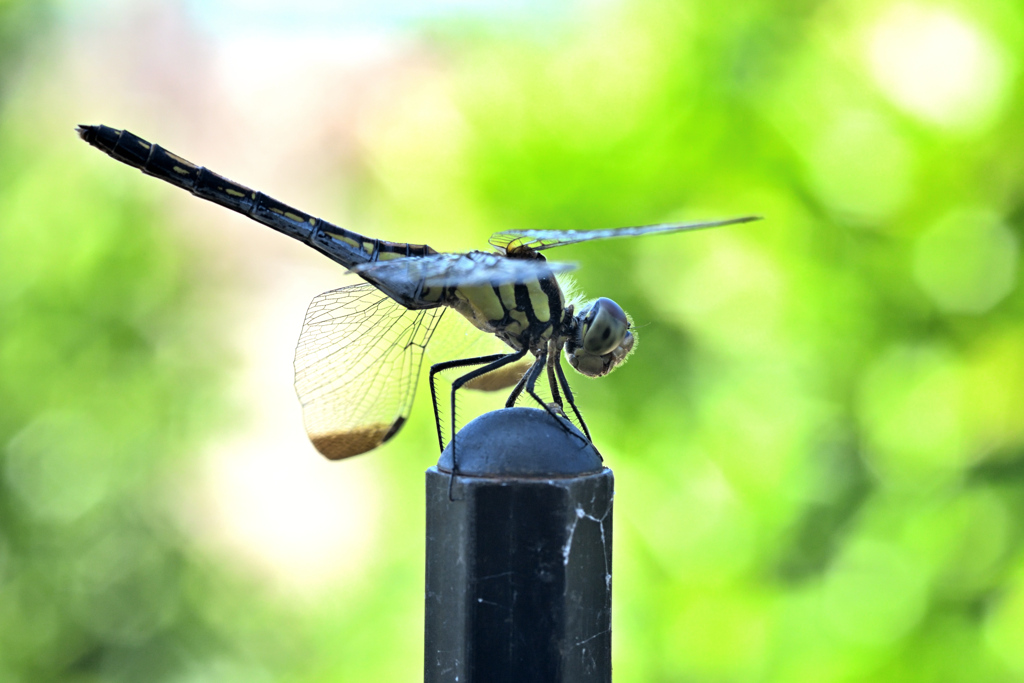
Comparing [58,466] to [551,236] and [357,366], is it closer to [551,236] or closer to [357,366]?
[357,366]

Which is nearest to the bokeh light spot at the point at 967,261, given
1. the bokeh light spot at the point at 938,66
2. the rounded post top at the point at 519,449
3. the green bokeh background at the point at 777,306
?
the green bokeh background at the point at 777,306

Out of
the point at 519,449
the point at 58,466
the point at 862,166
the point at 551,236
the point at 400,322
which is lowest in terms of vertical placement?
the point at 58,466

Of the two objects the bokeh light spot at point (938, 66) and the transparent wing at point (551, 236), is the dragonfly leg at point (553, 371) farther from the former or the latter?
the bokeh light spot at point (938, 66)

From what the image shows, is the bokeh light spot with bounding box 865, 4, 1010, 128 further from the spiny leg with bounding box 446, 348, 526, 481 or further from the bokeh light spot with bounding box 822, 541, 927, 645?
the spiny leg with bounding box 446, 348, 526, 481

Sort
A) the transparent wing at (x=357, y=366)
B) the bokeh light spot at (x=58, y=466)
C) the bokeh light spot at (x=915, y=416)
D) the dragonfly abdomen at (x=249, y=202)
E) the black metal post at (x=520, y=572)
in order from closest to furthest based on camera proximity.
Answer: the black metal post at (x=520, y=572), the transparent wing at (x=357, y=366), the dragonfly abdomen at (x=249, y=202), the bokeh light spot at (x=915, y=416), the bokeh light spot at (x=58, y=466)

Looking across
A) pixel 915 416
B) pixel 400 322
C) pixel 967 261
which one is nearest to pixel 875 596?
pixel 915 416

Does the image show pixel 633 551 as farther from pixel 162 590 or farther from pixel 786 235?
pixel 162 590

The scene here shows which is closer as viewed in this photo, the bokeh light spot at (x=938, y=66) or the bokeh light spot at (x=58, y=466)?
the bokeh light spot at (x=938, y=66)
